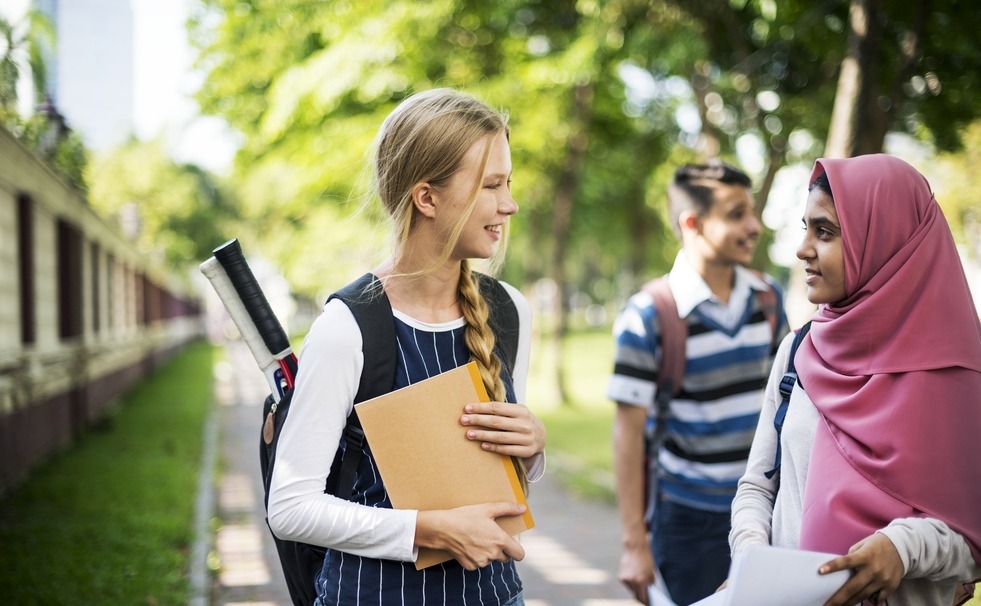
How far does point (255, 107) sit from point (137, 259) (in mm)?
7238

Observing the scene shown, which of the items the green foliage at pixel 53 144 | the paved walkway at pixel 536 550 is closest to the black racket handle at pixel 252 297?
the paved walkway at pixel 536 550

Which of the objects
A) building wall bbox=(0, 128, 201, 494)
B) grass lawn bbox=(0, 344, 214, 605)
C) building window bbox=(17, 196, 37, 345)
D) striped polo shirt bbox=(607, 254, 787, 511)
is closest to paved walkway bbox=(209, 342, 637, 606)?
grass lawn bbox=(0, 344, 214, 605)

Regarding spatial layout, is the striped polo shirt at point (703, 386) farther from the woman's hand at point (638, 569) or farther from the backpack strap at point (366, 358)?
the backpack strap at point (366, 358)

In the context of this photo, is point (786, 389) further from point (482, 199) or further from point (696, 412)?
point (696, 412)

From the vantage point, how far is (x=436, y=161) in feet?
6.81

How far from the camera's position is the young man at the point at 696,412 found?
332 centimetres

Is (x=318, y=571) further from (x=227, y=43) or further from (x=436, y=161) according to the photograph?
(x=227, y=43)

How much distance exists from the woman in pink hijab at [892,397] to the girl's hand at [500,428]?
0.59 m

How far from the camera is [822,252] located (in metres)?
2.02

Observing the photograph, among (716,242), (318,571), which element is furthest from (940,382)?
(716,242)

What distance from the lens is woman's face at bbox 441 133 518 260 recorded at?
2.09 meters

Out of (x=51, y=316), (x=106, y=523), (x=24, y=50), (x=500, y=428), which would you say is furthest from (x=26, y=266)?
(x=500, y=428)

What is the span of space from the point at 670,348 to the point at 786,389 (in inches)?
46.5

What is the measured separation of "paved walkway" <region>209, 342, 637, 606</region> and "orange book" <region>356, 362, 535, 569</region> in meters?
4.25
